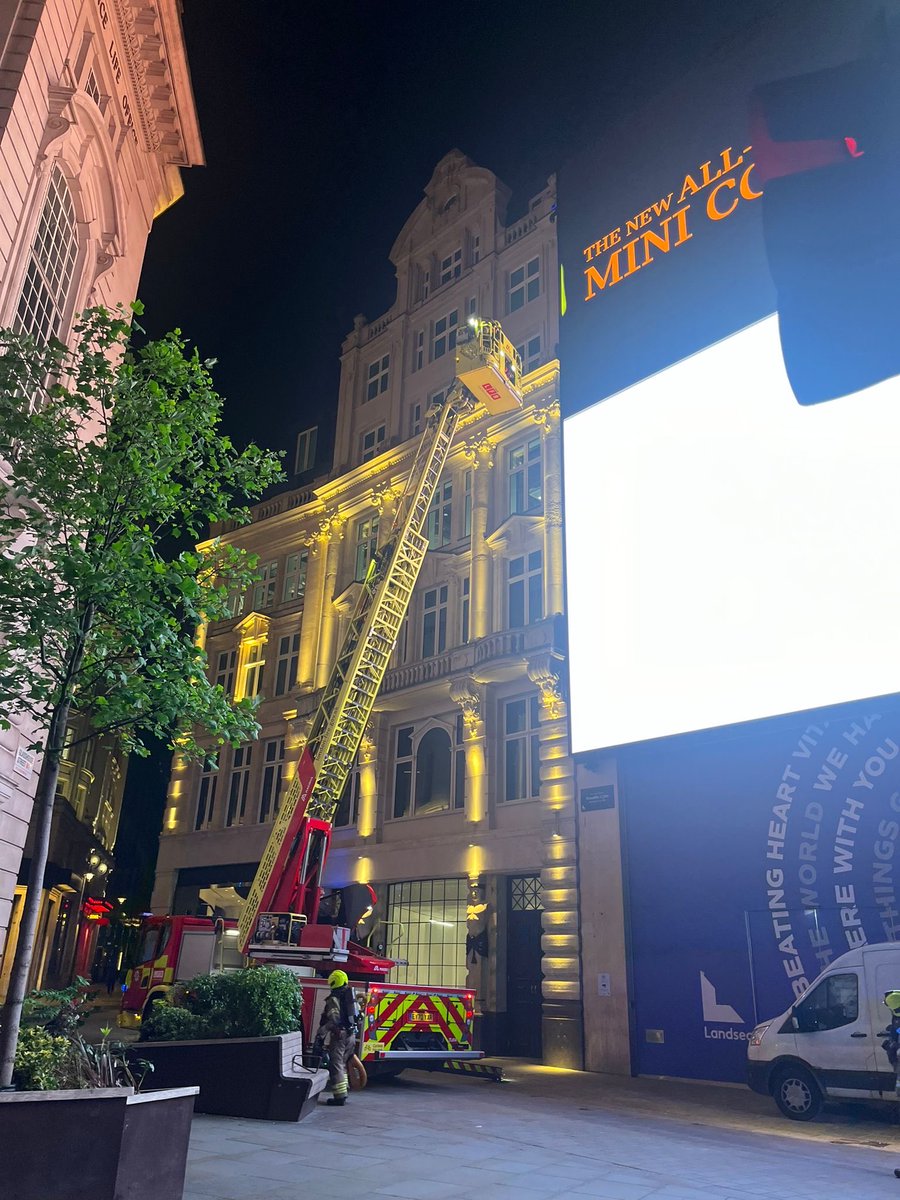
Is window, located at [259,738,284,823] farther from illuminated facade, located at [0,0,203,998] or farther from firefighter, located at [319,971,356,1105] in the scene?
firefighter, located at [319,971,356,1105]

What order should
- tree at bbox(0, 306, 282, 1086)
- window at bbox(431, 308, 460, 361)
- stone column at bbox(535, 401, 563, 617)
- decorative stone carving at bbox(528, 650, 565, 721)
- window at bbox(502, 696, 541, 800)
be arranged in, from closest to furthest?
tree at bbox(0, 306, 282, 1086) < decorative stone carving at bbox(528, 650, 565, 721) < window at bbox(502, 696, 541, 800) < stone column at bbox(535, 401, 563, 617) < window at bbox(431, 308, 460, 361)

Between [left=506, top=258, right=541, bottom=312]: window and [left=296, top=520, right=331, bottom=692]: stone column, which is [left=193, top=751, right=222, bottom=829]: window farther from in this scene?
[left=506, top=258, right=541, bottom=312]: window

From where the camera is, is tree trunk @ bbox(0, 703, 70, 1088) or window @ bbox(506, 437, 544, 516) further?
window @ bbox(506, 437, 544, 516)

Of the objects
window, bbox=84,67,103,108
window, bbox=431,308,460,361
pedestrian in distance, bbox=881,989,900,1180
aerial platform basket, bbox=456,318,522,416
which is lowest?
pedestrian in distance, bbox=881,989,900,1180

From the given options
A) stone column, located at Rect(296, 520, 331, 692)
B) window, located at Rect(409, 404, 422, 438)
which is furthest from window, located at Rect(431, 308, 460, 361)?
stone column, located at Rect(296, 520, 331, 692)

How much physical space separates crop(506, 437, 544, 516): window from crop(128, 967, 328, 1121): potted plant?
18059 mm

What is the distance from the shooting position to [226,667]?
119ft

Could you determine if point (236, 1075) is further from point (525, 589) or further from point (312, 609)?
point (312, 609)

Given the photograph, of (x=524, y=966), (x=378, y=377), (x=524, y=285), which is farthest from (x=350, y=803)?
(x=524, y=285)

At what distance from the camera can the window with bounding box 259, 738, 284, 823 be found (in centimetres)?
3136

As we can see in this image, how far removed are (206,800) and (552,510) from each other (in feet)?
62.7

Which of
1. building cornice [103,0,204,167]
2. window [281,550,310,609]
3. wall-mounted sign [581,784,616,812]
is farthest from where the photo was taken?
window [281,550,310,609]

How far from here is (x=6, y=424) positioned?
32.0ft

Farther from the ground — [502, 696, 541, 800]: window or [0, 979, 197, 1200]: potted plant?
[502, 696, 541, 800]: window
